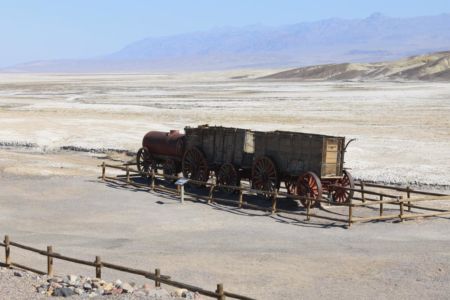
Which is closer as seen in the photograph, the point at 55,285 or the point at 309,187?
the point at 55,285

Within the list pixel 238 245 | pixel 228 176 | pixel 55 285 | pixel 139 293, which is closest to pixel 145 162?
pixel 228 176

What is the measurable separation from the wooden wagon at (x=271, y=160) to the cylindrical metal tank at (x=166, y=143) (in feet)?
1.68

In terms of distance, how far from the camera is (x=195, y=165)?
89.5 ft

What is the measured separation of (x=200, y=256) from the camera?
17.7 meters

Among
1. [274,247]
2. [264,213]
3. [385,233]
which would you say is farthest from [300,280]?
[264,213]

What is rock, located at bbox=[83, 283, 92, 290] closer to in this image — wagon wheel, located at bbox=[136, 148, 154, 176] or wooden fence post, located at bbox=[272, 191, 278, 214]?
wooden fence post, located at bbox=[272, 191, 278, 214]

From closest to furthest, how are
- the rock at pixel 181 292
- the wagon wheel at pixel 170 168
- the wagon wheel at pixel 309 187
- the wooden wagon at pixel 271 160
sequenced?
the rock at pixel 181 292 < the wagon wheel at pixel 309 187 < the wooden wagon at pixel 271 160 < the wagon wheel at pixel 170 168

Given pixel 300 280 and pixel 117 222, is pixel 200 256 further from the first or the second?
pixel 117 222

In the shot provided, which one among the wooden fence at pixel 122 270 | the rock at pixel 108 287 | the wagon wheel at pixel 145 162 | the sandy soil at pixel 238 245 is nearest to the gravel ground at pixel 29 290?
the wooden fence at pixel 122 270

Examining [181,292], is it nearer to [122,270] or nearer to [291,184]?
[122,270]

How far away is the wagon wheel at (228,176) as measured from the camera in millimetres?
25703

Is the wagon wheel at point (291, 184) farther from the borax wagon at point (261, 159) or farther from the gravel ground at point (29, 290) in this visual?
the gravel ground at point (29, 290)

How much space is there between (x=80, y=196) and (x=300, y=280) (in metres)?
11.8

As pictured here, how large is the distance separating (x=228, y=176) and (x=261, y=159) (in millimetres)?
1694
